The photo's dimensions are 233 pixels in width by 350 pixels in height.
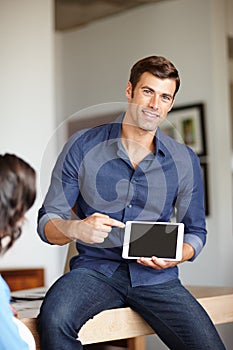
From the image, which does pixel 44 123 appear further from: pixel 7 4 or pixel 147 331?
pixel 147 331

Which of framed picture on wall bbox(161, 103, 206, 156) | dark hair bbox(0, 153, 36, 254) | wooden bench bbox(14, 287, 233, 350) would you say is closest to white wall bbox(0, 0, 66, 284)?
framed picture on wall bbox(161, 103, 206, 156)

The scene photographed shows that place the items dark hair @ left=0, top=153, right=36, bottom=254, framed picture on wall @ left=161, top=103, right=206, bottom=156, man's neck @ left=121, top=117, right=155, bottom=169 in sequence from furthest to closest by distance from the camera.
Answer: framed picture on wall @ left=161, top=103, right=206, bottom=156
man's neck @ left=121, top=117, right=155, bottom=169
dark hair @ left=0, top=153, right=36, bottom=254

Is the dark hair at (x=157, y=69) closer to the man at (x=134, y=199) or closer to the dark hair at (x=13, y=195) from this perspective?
the man at (x=134, y=199)

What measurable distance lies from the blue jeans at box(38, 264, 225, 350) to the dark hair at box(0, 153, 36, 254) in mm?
305

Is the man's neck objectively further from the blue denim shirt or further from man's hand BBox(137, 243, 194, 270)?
man's hand BBox(137, 243, 194, 270)

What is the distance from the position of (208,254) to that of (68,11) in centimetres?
211

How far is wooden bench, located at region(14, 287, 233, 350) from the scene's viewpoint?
1.92m

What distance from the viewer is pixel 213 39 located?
14.7 ft

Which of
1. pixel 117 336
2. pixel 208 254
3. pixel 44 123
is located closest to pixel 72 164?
pixel 117 336

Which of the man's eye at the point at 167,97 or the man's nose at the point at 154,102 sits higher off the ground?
the man's eye at the point at 167,97

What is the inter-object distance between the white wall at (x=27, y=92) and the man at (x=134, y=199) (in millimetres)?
2031

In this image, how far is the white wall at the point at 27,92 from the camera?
4016 mm

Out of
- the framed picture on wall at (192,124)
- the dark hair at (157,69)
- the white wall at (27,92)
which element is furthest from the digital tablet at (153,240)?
the framed picture on wall at (192,124)

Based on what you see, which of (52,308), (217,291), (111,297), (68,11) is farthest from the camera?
(68,11)
